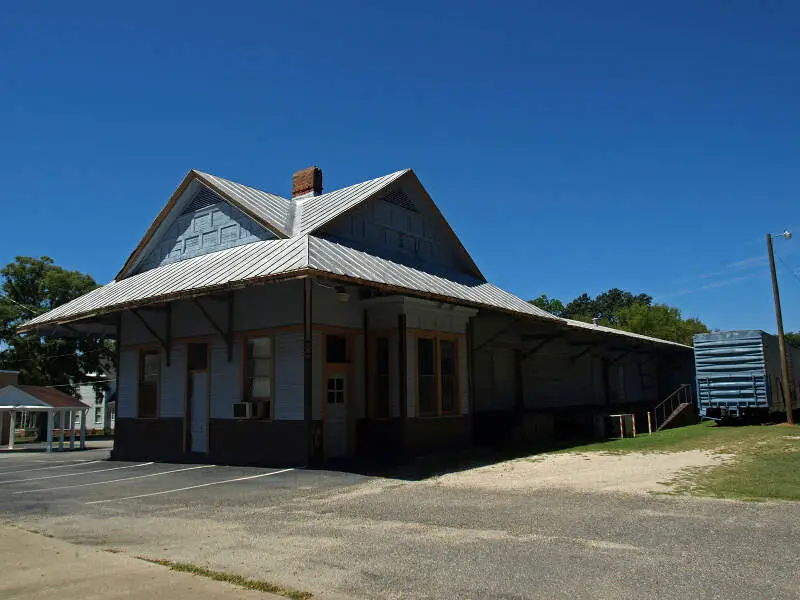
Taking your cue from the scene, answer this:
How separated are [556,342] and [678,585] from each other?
22.3m

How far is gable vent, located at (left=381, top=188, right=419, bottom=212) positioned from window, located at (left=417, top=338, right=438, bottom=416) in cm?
479

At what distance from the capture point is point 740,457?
14242mm

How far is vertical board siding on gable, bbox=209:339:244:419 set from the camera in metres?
16.0

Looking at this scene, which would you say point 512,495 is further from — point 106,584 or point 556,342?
point 556,342

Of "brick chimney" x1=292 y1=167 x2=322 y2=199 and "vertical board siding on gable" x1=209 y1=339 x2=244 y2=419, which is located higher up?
"brick chimney" x1=292 y1=167 x2=322 y2=199

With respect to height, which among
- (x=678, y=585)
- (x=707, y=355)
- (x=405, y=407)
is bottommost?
(x=678, y=585)

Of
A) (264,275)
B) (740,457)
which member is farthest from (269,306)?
(740,457)

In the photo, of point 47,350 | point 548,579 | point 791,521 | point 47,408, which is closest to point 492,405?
point 791,521

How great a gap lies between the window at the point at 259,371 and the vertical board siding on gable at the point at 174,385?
274cm

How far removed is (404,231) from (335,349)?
5266mm

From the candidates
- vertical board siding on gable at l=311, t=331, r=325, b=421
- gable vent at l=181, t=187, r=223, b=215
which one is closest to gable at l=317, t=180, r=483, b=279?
vertical board siding on gable at l=311, t=331, r=325, b=421

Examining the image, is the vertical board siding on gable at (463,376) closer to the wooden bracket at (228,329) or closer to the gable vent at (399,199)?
the gable vent at (399,199)

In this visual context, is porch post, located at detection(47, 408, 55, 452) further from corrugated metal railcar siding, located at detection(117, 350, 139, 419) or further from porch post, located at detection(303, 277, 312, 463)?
porch post, located at detection(303, 277, 312, 463)

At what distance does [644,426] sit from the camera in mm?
28219
